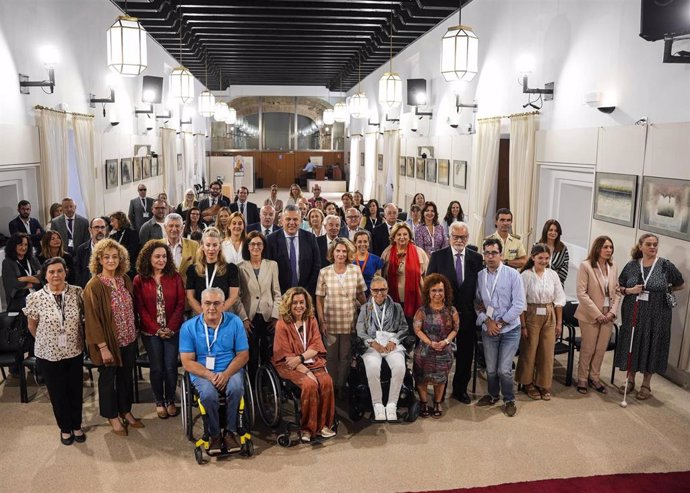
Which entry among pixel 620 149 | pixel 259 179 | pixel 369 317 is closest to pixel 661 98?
pixel 620 149

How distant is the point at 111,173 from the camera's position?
11.8 meters

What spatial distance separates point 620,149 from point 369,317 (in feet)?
12.2

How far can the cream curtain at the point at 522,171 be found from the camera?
28.4 feet

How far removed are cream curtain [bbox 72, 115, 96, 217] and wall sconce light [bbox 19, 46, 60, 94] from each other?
1016 millimetres

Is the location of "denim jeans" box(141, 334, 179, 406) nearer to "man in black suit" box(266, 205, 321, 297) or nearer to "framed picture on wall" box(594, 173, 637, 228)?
"man in black suit" box(266, 205, 321, 297)

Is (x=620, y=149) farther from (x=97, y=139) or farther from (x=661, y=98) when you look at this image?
(x=97, y=139)

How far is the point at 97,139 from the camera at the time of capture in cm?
1104

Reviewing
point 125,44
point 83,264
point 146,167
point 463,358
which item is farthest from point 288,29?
point 463,358

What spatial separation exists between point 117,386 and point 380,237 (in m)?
4.00

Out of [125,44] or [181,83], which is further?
[181,83]

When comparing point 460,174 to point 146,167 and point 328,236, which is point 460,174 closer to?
point 328,236

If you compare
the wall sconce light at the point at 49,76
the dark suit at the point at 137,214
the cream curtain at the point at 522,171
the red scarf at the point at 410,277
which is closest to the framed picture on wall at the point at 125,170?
the dark suit at the point at 137,214

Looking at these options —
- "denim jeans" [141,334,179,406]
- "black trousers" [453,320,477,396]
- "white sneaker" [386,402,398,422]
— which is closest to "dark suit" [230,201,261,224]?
"denim jeans" [141,334,179,406]

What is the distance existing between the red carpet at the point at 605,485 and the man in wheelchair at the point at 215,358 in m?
1.72
